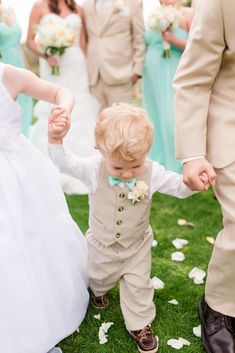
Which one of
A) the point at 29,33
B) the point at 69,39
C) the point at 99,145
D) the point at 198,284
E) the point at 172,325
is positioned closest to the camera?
the point at 99,145

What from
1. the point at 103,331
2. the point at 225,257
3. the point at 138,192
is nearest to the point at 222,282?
the point at 225,257

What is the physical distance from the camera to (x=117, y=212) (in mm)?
3090

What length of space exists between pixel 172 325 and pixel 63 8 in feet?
13.5

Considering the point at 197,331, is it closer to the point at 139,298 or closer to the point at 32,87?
the point at 139,298

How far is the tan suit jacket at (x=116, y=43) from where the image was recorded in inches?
238

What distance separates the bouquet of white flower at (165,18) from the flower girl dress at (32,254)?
306 cm

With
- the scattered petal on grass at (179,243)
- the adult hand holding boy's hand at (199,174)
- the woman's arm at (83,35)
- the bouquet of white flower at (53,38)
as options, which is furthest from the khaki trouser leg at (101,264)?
the woman's arm at (83,35)

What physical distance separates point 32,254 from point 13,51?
347cm

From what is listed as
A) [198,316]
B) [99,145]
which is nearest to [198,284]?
[198,316]

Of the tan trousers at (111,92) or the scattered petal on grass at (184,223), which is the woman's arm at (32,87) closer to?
the scattered petal on grass at (184,223)

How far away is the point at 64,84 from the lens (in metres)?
6.22

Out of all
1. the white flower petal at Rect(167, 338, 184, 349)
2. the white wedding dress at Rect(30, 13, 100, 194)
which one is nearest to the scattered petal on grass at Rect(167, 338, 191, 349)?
the white flower petal at Rect(167, 338, 184, 349)

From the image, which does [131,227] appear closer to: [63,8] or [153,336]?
[153,336]

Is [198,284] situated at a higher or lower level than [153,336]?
lower
